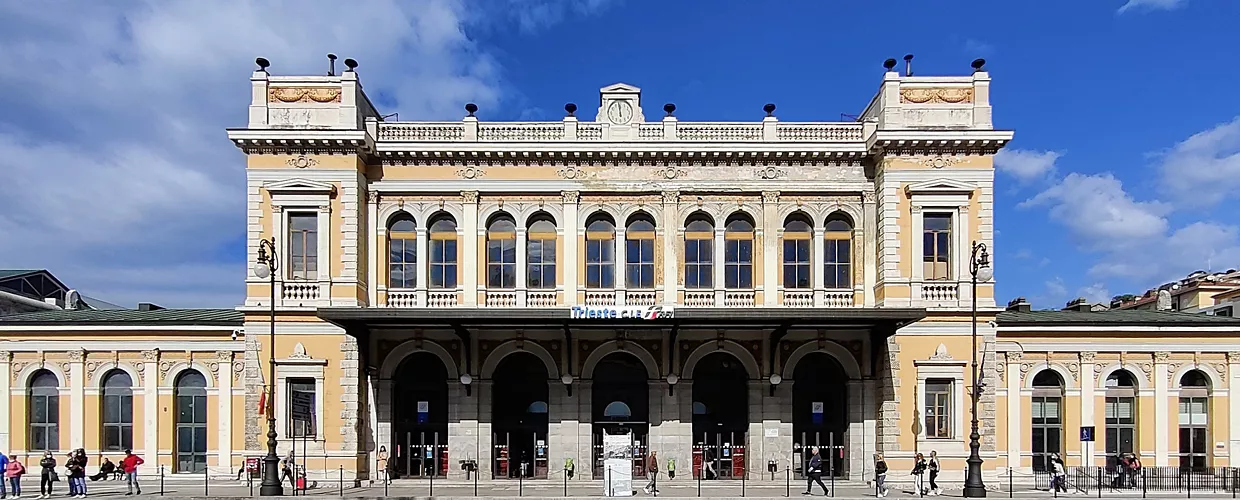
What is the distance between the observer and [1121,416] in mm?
32875

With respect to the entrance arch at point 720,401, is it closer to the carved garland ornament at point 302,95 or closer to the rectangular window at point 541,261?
the rectangular window at point 541,261

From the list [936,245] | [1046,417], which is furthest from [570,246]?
[1046,417]

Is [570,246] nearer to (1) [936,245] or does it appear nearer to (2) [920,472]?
(1) [936,245]

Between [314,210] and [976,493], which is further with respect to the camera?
[314,210]

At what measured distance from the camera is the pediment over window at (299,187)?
102ft

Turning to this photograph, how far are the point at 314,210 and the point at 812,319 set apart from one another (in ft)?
56.9

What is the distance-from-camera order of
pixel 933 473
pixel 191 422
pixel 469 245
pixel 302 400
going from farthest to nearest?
1. pixel 191 422
2. pixel 469 245
3. pixel 302 400
4. pixel 933 473

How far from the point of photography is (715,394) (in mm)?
32688

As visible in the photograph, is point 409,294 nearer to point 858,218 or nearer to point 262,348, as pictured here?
point 262,348

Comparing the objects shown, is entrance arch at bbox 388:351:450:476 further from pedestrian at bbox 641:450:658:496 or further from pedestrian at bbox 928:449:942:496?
pedestrian at bbox 928:449:942:496

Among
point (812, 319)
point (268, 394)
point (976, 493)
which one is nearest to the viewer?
point (976, 493)

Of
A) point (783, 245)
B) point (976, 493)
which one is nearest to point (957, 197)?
point (783, 245)

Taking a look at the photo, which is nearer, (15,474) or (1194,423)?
(15,474)

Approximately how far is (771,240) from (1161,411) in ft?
50.2
